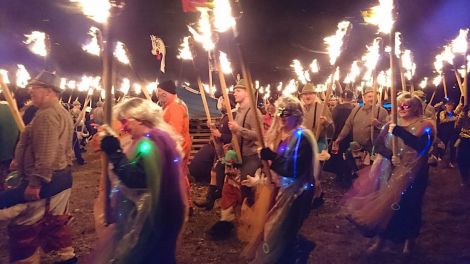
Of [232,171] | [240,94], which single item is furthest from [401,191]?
[240,94]

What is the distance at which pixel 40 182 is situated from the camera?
4.04 meters

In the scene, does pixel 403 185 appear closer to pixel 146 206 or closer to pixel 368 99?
pixel 146 206

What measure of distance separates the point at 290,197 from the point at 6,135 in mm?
4519

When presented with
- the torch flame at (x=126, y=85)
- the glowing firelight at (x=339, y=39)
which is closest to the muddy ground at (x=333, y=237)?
the glowing firelight at (x=339, y=39)

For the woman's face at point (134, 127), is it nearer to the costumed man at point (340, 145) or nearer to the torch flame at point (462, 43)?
the costumed man at point (340, 145)

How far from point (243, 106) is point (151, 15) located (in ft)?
93.4

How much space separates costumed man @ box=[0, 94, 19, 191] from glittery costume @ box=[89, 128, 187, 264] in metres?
3.66

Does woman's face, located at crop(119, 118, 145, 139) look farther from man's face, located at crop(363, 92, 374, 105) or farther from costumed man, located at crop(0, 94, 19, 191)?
man's face, located at crop(363, 92, 374, 105)

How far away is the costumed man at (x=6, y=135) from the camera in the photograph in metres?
5.80

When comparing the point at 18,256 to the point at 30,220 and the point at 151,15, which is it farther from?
the point at 151,15

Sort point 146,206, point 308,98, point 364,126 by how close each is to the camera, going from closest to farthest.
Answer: point 146,206 → point 308,98 → point 364,126

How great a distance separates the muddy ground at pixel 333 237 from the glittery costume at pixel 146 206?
1488mm

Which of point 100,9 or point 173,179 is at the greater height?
point 100,9

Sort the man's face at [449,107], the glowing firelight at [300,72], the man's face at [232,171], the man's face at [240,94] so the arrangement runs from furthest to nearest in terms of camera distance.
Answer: the man's face at [449,107], the glowing firelight at [300,72], the man's face at [240,94], the man's face at [232,171]
